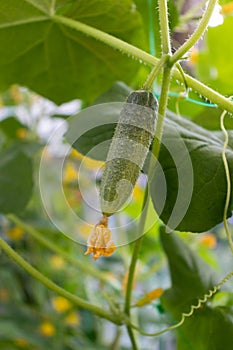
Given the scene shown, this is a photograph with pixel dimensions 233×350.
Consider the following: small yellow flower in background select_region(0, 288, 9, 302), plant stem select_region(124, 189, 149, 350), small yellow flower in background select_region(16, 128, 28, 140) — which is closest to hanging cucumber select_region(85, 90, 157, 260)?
plant stem select_region(124, 189, 149, 350)

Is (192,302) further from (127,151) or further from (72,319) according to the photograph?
(72,319)

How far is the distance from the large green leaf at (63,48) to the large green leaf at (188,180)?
0.22m

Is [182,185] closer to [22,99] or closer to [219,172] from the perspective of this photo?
[219,172]

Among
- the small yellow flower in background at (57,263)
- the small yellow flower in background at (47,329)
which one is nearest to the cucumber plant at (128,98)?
the small yellow flower in background at (47,329)

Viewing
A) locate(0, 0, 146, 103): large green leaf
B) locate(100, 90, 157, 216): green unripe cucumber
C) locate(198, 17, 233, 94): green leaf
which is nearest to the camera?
locate(100, 90, 157, 216): green unripe cucumber

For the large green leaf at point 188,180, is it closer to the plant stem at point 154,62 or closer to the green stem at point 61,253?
the plant stem at point 154,62

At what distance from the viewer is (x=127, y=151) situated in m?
0.47

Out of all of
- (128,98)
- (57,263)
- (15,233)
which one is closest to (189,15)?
(128,98)

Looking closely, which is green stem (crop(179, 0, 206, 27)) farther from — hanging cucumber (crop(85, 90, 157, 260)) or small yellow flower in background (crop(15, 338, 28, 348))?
small yellow flower in background (crop(15, 338, 28, 348))

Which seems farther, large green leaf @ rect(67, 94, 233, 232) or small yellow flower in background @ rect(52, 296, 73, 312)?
small yellow flower in background @ rect(52, 296, 73, 312)

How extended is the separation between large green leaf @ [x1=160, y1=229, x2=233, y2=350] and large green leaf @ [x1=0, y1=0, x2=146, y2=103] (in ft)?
0.85

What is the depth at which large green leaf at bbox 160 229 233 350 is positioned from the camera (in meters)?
0.68

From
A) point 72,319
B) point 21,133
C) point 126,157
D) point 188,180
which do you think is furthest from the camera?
point 72,319

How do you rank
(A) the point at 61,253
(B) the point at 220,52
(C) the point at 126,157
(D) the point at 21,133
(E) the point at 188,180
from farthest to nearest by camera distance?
(D) the point at 21,133, (B) the point at 220,52, (A) the point at 61,253, (E) the point at 188,180, (C) the point at 126,157
